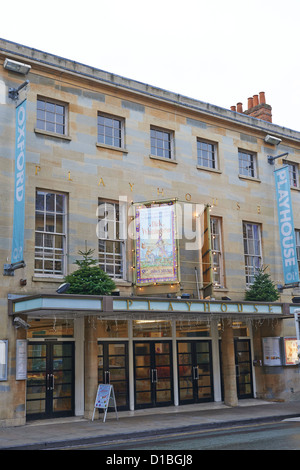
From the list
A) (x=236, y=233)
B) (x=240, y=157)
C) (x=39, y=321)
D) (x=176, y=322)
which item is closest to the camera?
(x=39, y=321)

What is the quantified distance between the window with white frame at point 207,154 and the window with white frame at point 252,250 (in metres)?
2.75

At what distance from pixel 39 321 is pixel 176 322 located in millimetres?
5341

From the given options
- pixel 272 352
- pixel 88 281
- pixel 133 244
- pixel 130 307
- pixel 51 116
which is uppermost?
pixel 51 116

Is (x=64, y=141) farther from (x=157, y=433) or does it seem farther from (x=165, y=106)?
(x=157, y=433)

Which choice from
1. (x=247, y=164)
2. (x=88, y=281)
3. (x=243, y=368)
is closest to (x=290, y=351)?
(x=243, y=368)

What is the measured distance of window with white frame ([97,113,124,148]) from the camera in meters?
18.0

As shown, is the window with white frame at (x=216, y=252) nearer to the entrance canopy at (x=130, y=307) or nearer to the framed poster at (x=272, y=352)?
the entrance canopy at (x=130, y=307)

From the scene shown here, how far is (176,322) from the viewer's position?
750 inches

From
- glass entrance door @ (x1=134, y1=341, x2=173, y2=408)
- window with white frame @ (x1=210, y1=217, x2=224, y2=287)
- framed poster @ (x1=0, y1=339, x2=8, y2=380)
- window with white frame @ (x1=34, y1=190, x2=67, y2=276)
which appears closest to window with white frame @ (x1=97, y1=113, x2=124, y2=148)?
window with white frame @ (x1=34, y1=190, x2=67, y2=276)

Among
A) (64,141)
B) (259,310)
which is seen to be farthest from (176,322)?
(64,141)

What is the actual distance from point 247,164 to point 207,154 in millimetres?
2249

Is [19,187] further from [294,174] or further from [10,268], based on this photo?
[294,174]

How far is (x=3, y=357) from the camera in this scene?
47.3 ft

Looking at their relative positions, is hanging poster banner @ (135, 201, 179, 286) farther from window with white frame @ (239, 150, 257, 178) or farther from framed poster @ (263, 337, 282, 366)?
framed poster @ (263, 337, 282, 366)
